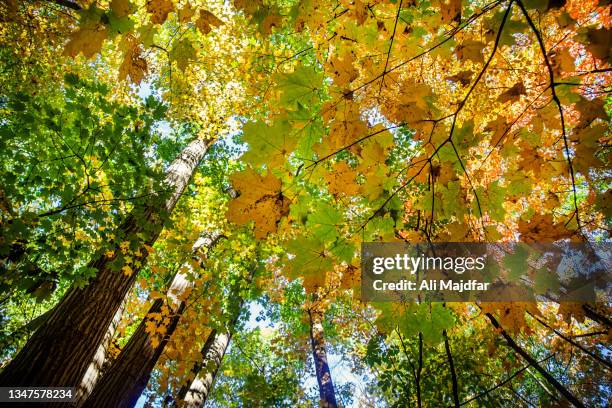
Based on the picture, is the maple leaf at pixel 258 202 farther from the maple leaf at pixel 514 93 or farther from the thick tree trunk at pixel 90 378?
the thick tree trunk at pixel 90 378

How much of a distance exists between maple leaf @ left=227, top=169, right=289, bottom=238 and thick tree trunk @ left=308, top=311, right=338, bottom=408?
5277mm

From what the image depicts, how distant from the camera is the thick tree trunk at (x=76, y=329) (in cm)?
230

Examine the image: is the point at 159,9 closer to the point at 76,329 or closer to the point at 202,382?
the point at 76,329

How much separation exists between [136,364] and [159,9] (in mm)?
3606

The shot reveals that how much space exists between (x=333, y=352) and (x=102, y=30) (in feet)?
53.0

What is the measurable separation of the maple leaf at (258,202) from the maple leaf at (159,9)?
0.56 meters

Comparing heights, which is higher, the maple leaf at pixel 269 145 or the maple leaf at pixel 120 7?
the maple leaf at pixel 120 7

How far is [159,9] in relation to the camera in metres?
1.04

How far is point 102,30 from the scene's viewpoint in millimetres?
963

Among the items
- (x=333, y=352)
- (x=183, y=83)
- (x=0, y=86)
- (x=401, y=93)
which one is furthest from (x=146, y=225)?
(x=333, y=352)

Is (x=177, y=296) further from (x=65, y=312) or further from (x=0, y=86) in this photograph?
(x=0, y=86)

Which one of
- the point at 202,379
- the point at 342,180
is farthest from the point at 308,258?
the point at 202,379

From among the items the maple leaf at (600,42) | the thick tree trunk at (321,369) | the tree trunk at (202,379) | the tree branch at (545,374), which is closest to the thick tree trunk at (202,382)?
the tree trunk at (202,379)

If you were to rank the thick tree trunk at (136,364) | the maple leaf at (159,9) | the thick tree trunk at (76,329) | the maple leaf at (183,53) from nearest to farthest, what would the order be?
1. the maple leaf at (159,9)
2. the maple leaf at (183,53)
3. the thick tree trunk at (76,329)
4. the thick tree trunk at (136,364)
